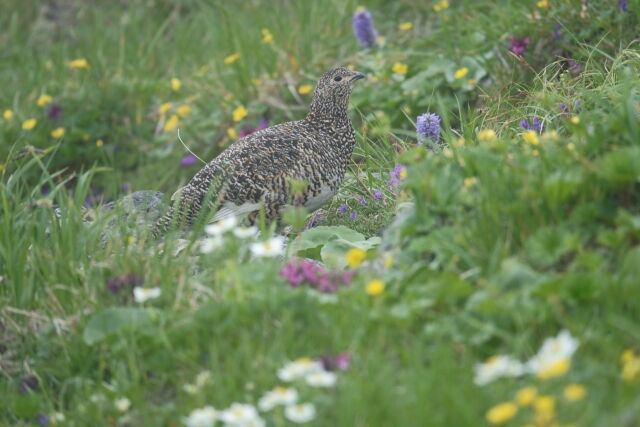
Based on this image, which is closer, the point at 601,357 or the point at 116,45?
the point at 601,357

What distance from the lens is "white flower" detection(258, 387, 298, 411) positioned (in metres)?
2.38

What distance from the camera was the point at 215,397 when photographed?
2.62 meters

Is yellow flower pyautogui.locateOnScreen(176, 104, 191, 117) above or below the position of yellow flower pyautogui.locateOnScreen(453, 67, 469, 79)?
below

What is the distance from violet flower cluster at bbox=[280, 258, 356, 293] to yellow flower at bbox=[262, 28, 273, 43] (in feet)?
12.4

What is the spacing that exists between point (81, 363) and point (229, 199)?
5.29 ft

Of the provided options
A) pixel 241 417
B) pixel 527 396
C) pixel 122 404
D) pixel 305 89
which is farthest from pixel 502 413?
pixel 305 89

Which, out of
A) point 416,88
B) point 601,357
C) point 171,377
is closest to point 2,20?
point 416,88

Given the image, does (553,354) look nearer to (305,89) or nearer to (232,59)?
(305,89)

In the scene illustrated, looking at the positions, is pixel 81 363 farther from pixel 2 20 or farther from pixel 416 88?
pixel 2 20

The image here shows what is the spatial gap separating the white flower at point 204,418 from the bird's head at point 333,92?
8.91 feet

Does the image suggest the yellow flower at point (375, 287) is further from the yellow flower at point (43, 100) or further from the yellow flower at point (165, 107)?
the yellow flower at point (43, 100)

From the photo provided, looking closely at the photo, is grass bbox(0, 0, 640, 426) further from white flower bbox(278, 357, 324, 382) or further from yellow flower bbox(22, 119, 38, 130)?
yellow flower bbox(22, 119, 38, 130)

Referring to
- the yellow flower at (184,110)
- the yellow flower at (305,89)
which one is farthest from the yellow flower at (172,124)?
the yellow flower at (305,89)

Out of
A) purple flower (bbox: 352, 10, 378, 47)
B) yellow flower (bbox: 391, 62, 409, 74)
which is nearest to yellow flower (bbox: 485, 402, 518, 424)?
yellow flower (bbox: 391, 62, 409, 74)
